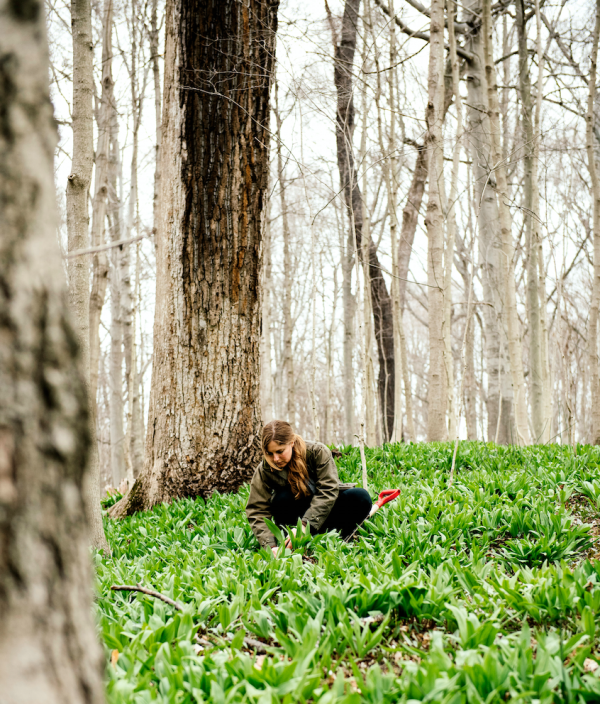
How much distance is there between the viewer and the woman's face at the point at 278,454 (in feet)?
12.5

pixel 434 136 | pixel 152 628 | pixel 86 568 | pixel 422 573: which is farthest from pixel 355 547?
pixel 434 136

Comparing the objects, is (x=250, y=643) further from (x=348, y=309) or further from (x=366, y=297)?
(x=348, y=309)

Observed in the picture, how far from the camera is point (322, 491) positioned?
4086 mm

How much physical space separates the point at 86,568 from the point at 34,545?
0.54 ft

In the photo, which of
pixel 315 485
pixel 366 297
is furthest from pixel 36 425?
pixel 366 297

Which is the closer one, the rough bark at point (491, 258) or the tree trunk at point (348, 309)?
the rough bark at point (491, 258)

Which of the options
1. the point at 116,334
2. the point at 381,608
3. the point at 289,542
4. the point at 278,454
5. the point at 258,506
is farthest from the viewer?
the point at 116,334

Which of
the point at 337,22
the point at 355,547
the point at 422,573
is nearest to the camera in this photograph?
the point at 422,573

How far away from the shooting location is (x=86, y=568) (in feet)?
3.67

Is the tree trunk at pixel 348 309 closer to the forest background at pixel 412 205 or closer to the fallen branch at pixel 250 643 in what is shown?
the forest background at pixel 412 205

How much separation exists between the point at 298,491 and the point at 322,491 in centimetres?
18

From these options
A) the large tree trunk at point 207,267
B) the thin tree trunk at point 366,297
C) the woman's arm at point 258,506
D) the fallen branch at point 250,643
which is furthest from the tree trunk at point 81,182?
the thin tree trunk at point 366,297

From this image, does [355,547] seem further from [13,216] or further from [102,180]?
[102,180]

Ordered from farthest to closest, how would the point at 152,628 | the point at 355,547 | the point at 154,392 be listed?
the point at 154,392
the point at 355,547
the point at 152,628
